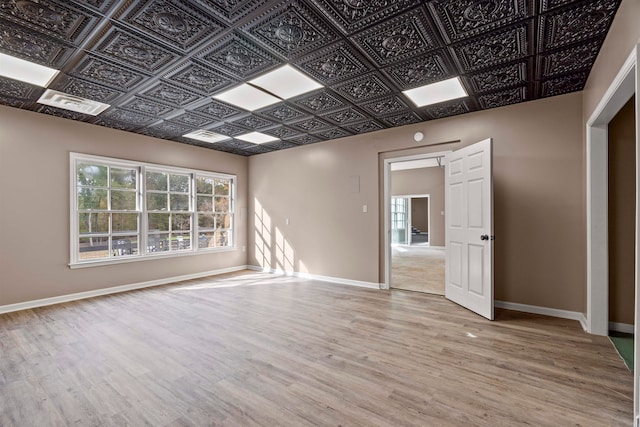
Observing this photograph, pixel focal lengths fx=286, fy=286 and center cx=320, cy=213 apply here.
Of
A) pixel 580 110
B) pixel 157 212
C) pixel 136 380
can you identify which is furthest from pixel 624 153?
pixel 157 212

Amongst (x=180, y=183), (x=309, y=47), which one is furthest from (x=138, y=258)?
(x=309, y=47)

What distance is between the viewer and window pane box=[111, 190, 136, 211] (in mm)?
4836

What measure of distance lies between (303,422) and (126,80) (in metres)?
3.61

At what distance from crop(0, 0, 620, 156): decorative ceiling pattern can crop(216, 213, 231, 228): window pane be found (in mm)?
2942

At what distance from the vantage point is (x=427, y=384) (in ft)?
6.95

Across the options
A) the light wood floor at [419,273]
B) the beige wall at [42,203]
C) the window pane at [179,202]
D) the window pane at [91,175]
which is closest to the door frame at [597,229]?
the light wood floor at [419,273]

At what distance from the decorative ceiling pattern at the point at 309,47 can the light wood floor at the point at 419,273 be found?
293 centimetres

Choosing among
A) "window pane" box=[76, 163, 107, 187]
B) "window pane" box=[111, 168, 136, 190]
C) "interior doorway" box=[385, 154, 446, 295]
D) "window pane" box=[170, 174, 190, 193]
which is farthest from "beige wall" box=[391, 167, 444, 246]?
"window pane" box=[76, 163, 107, 187]

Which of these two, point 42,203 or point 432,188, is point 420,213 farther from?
point 42,203

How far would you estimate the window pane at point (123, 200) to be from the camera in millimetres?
4836

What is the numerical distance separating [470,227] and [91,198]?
572 centimetres

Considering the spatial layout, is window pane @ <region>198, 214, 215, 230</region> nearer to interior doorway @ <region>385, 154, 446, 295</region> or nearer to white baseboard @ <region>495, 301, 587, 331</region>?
interior doorway @ <region>385, 154, 446, 295</region>

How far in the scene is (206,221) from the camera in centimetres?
618

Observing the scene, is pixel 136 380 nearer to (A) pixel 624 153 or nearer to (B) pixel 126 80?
(B) pixel 126 80
